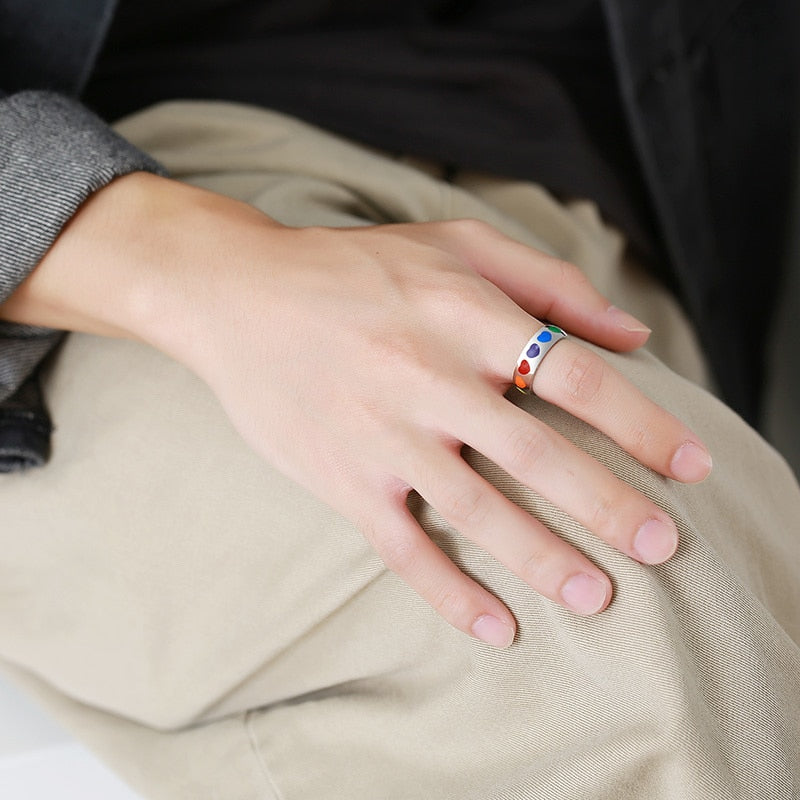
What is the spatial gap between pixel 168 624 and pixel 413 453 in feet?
0.65

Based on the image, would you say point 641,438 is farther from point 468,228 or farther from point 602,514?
point 468,228

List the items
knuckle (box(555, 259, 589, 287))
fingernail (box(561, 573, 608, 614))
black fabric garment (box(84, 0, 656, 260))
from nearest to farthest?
fingernail (box(561, 573, 608, 614)) → knuckle (box(555, 259, 589, 287)) → black fabric garment (box(84, 0, 656, 260))

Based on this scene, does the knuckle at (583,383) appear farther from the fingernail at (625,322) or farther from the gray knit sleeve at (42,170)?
the gray knit sleeve at (42,170)

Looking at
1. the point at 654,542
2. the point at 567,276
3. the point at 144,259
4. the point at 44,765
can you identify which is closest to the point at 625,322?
the point at 567,276

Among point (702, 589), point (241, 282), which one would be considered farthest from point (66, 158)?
point (702, 589)

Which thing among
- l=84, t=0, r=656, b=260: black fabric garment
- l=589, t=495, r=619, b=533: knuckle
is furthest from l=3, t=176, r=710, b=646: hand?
l=84, t=0, r=656, b=260: black fabric garment

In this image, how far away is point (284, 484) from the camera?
1.64ft

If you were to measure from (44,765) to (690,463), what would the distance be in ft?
1.46

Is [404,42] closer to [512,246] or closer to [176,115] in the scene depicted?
[176,115]

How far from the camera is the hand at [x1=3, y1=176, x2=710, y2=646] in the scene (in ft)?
1.41

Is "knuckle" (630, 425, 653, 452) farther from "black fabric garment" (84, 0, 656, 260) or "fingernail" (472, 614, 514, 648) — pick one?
"black fabric garment" (84, 0, 656, 260)

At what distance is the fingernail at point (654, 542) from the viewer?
41 cm

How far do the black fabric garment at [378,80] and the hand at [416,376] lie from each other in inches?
8.4

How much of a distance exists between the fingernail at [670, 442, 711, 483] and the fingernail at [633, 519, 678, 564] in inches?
1.4
